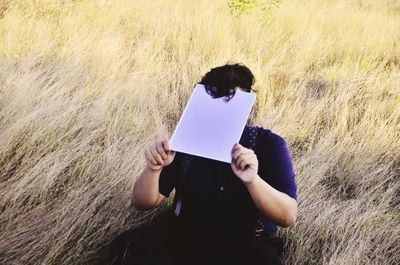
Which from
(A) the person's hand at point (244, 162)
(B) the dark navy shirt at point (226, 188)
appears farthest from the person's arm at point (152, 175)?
(A) the person's hand at point (244, 162)

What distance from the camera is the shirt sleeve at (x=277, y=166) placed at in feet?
5.12

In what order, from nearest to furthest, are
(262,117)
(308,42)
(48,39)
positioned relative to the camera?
(262,117) → (48,39) → (308,42)

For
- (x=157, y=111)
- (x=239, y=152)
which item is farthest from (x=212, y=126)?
(x=157, y=111)

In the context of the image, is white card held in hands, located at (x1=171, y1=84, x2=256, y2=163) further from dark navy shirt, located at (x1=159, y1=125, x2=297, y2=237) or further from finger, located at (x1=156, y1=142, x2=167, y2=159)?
dark navy shirt, located at (x1=159, y1=125, x2=297, y2=237)

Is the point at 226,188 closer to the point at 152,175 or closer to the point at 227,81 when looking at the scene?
the point at 152,175

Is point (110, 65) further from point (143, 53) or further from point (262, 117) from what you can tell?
point (262, 117)

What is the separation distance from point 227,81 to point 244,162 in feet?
1.17

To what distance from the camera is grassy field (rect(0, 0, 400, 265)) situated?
1938 millimetres

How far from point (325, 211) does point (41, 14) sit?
129 inches

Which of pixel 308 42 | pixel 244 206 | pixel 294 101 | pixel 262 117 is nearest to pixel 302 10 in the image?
pixel 308 42

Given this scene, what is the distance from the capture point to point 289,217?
152 cm

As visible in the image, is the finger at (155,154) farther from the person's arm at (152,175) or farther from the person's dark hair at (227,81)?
the person's dark hair at (227,81)

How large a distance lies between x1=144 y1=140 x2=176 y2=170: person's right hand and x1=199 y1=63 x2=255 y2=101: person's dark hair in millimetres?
254

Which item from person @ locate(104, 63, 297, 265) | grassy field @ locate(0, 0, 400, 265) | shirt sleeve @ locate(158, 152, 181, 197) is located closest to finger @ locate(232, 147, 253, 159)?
person @ locate(104, 63, 297, 265)
